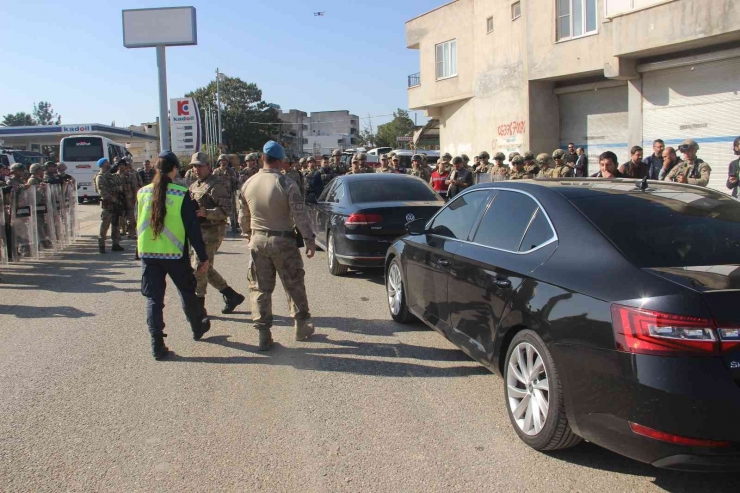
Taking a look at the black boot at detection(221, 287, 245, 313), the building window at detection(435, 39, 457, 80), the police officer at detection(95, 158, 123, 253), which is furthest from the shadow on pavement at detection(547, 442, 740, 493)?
the building window at detection(435, 39, 457, 80)

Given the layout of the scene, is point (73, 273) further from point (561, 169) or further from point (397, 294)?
point (561, 169)

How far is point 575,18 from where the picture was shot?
792 inches

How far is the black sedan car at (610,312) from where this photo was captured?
2.98 meters

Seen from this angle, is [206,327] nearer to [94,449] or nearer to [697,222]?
[94,449]

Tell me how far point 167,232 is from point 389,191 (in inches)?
173

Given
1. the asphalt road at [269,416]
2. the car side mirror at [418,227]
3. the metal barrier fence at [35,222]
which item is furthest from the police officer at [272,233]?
the metal barrier fence at [35,222]

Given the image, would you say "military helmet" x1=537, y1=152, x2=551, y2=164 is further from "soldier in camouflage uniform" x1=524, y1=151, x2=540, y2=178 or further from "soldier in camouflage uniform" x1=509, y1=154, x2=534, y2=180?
"soldier in camouflage uniform" x1=509, y1=154, x2=534, y2=180

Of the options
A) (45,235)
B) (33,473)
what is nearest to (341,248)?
(33,473)

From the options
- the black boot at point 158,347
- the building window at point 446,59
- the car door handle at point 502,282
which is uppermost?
the building window at point 446,59

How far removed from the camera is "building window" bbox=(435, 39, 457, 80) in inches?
1183

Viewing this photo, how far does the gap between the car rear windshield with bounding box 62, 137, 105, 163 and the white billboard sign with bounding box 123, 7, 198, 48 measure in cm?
993

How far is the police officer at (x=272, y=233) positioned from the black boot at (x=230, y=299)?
142cm

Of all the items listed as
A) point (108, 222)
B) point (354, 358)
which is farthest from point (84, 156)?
point (354, 358)

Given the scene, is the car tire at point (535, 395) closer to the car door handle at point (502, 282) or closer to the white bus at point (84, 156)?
the car door handle at point (502, 282)
